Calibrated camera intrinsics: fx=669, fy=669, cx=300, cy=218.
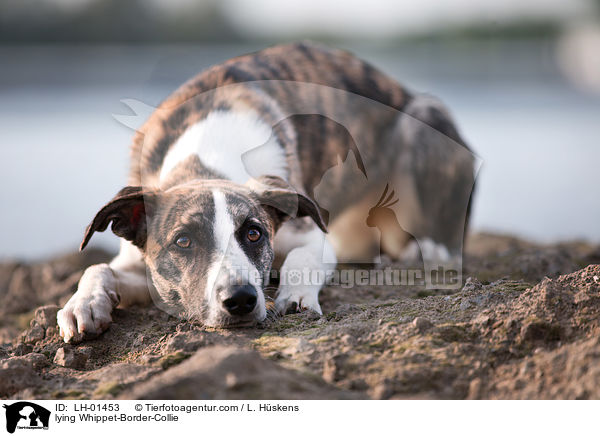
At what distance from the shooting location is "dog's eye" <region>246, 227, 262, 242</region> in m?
3.42

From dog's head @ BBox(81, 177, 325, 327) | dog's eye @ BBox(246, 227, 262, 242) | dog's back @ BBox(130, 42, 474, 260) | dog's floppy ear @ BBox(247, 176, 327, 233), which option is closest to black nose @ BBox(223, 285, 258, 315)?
dog's head @ BBox(81, 177, 325, 327)

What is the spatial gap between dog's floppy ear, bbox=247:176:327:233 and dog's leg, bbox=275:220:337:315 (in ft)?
0.84

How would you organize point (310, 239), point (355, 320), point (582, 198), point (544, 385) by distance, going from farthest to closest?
point (582, 198), point (310, 239), point (355, 320), point (544, 385)

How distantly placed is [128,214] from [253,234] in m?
0.71

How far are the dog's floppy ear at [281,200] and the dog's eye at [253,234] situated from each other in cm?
25

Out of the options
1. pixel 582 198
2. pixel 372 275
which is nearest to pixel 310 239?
pixel 372 275

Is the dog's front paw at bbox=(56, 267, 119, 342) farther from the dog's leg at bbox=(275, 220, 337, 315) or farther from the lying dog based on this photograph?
the dog's leg at bbox=(275, 220, 337, 315)

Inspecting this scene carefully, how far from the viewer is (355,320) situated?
304 cm

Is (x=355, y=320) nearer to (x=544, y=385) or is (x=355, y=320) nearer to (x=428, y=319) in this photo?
(x=428, y=319)

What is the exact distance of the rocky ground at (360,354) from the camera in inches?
93.0

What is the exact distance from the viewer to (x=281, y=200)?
12.0ft

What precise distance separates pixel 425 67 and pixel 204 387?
57.4ft
